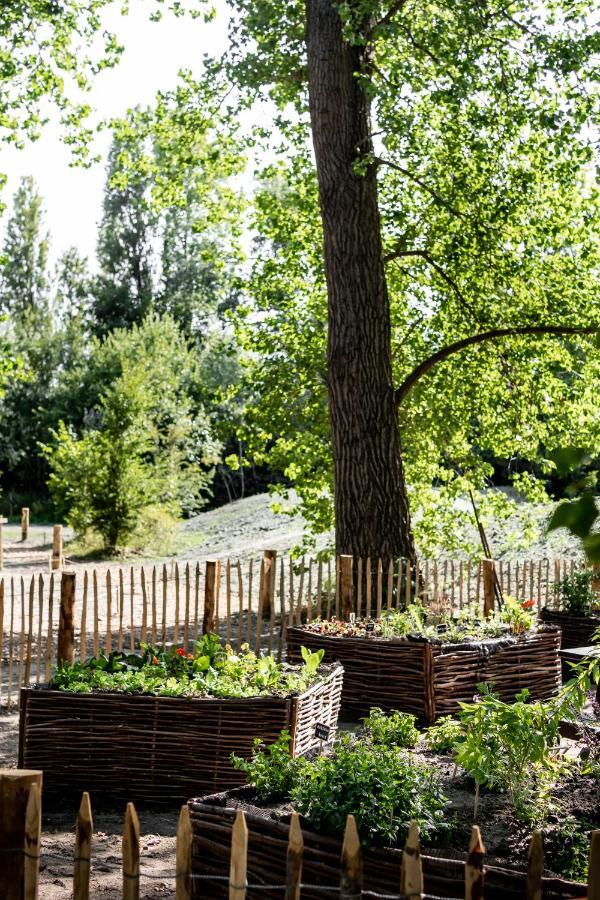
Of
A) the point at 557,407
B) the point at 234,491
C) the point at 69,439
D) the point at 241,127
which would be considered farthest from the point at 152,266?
the point at 557,407

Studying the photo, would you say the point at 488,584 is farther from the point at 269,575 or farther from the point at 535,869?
the point at 535,869

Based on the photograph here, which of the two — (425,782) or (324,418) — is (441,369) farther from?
(425,782)

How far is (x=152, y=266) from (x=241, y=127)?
35353 mm

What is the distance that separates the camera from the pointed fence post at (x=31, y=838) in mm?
3029

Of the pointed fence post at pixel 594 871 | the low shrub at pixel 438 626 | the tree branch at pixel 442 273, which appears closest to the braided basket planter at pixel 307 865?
the pointed fence post at pixel 594 871

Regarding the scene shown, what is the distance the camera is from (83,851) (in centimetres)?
310

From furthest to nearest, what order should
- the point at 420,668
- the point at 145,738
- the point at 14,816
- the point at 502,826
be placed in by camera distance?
the point at 420,668 → the point at 145,738 → the point at 502,826 → the point at 14,816

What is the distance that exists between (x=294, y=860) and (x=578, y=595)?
9.31m

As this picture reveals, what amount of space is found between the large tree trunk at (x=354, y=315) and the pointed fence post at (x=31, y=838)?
8961 mm

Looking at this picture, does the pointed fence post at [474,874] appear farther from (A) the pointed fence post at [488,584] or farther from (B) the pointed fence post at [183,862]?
(A) the pointed fence post at [488,584]

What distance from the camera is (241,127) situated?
53.0ft

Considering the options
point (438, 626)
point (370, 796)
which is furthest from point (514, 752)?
point (438, 626)

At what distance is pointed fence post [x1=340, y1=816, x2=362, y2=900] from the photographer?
9.52 ft

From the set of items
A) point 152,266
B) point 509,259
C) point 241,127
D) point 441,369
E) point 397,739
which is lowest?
point 397,739
